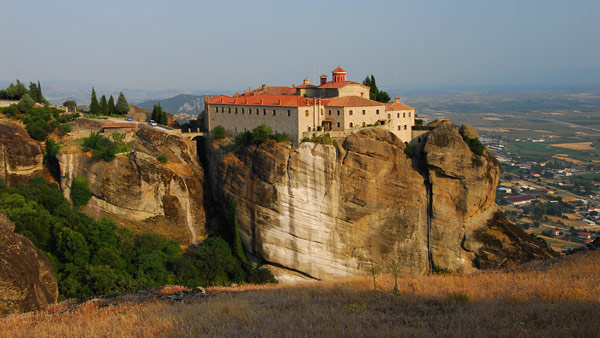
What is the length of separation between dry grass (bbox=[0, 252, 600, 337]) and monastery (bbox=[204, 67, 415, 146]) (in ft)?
70.8

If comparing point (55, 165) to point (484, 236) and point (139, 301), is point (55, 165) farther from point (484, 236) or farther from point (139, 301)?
point (484, 236)

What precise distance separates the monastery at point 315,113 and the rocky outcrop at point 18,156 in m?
15.5

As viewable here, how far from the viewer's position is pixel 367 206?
35.4 meters

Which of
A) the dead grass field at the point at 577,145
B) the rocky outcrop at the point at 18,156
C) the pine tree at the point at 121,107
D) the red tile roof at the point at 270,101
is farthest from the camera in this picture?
the dead grass field at the point at 577,145

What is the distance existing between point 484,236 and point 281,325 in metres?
30.1

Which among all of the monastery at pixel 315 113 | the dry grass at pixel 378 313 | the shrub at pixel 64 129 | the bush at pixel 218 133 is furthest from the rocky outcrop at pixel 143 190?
the dry grass at pixel 378 313

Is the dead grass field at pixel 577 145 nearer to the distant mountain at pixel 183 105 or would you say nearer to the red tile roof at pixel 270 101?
the red tile roof at pixel 270 101

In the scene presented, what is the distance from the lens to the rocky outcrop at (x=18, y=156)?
38156 millimetres

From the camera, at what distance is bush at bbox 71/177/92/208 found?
122 feet

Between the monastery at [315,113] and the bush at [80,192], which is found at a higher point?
the monastery at [315,113]

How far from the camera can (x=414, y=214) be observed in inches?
1427

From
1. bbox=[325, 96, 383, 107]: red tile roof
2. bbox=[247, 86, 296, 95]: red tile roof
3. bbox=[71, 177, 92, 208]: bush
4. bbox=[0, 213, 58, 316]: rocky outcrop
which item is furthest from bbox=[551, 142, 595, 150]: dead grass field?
bbox=[0, 213, 58, 316]: rocky outcrop

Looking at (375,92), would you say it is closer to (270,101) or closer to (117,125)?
(270,101)

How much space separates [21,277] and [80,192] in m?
20.1
